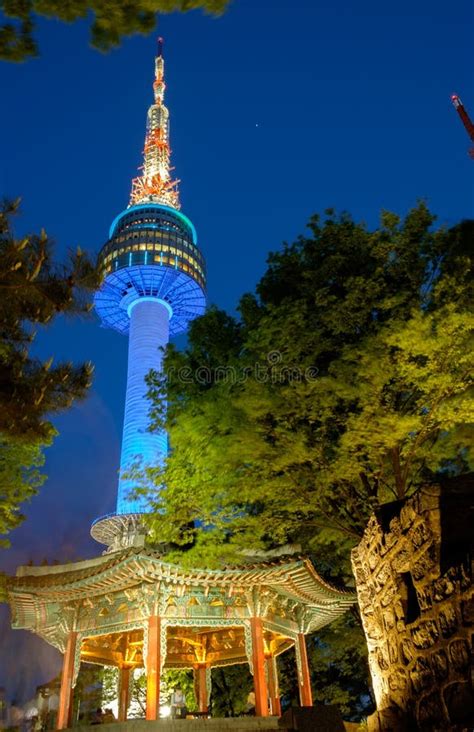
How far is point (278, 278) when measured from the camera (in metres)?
14.7

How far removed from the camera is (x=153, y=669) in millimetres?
14070

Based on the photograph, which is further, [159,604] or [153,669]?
[159,604]

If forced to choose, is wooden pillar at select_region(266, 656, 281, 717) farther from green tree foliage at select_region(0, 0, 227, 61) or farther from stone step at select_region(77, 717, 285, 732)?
green tree foliage at select_region(0, 0, 227, 61)

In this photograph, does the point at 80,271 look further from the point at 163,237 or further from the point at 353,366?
the point at 163,237

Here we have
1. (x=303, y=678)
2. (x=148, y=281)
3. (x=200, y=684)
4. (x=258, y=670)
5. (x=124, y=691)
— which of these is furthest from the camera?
(x=148, y=281)

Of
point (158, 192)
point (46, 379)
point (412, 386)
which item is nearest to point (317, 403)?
point (412, 386)

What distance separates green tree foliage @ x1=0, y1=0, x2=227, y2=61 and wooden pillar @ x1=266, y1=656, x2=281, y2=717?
58.1 ft

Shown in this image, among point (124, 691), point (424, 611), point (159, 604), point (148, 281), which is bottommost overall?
point (424, 611)

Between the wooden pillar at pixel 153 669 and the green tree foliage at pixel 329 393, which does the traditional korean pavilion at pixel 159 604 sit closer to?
the wooden pillar at pixel 153 669

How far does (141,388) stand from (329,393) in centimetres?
3224

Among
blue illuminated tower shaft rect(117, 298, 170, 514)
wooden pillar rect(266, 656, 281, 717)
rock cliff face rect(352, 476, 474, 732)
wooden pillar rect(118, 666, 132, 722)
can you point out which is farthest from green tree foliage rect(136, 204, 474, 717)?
blue illuminated tower shaft rect(117, 298, 170, 514)

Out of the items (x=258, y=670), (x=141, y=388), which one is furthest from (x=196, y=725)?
(x=141, y=388)

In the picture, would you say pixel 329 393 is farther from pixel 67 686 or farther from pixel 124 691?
pixel 124 691

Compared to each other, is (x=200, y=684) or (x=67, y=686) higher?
(x=200, y=684)
